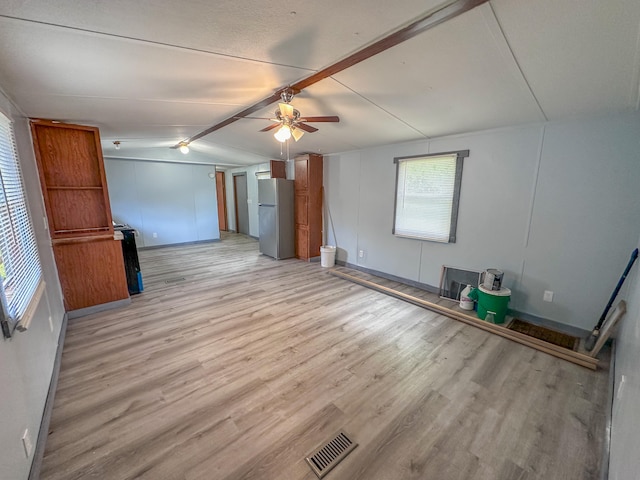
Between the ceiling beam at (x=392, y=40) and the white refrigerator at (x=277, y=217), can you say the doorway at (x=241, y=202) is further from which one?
the ceiling beam at (x=392, y=40)

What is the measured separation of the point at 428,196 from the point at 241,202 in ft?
21.0

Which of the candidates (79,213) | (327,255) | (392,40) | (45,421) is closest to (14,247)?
(45,421)

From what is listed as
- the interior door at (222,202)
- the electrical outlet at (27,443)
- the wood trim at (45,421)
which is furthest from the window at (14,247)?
the interior door at (222,202)

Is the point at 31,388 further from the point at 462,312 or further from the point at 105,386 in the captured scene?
the point at 462,312

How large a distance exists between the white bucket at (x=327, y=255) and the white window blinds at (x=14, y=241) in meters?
3.89

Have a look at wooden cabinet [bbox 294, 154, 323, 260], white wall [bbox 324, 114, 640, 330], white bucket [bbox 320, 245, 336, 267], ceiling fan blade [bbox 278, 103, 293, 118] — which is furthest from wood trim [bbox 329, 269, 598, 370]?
ceiling fan blade [bbox 278, 103, 293, 118]

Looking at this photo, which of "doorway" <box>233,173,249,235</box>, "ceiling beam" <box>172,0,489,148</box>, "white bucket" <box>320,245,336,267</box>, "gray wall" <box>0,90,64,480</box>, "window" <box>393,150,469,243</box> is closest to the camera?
"gray wall" <box>0,90,64,480</box>

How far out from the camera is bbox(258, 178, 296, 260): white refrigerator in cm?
545

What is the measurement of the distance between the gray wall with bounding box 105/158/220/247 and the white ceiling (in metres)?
3.55

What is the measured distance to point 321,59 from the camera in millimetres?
1939

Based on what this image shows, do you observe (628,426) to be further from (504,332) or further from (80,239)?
(80,239)

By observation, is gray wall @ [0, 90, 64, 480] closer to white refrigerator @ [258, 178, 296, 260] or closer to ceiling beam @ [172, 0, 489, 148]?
ceiling beam @ [172, 0, 489, 148]

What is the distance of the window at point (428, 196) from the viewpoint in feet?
11.5

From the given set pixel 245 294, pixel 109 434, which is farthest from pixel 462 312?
pixel 109 434
